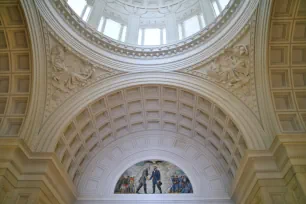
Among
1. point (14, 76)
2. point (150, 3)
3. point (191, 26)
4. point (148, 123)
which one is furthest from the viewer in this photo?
point (150, 3)

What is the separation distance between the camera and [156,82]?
14.8 m

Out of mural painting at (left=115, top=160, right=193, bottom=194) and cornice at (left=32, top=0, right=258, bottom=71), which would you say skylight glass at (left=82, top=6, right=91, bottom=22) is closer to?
cornice at (left=32, top=0, right=258, bottom=71)

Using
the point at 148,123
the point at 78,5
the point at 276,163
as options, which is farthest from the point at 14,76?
the point at 276,163

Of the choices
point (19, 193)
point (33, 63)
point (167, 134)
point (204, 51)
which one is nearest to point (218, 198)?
point (167, 134)

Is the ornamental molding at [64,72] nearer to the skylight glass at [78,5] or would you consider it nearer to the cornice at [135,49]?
the cornice at [135,49]

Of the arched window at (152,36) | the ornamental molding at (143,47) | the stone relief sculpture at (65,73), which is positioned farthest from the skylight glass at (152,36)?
the stone relief sculpture at (65,73)

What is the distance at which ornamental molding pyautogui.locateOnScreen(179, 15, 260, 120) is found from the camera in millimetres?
13102

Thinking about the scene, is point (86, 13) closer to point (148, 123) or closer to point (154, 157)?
point (148, 123)

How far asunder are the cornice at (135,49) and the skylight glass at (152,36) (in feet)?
6.50

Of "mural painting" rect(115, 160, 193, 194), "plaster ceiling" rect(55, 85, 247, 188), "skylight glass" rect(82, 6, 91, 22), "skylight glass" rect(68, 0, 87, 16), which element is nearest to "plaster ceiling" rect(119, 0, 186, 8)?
"skylight glass" rect(82, 6, 91, 22)

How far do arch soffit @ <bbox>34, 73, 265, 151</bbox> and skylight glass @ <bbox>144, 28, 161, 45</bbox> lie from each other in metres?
3.01

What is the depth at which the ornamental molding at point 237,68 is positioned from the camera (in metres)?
13.1

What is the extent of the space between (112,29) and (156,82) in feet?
16.7

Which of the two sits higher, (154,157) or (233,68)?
(233,68)
